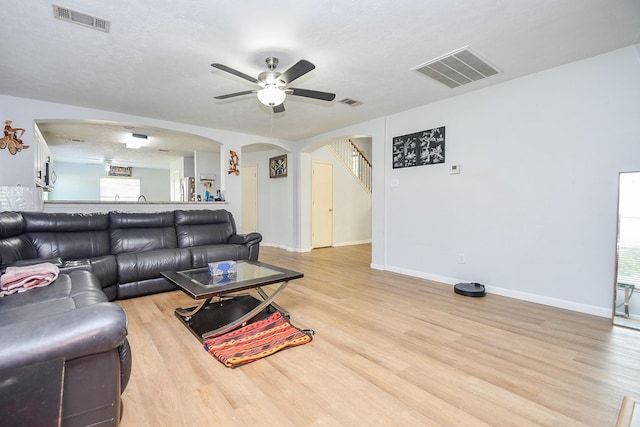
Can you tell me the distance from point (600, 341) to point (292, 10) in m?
3.44

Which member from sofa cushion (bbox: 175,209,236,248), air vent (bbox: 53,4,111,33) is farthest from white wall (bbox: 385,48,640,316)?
air vent (bbox: 53,4,111,33)

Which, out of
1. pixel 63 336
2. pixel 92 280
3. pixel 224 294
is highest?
pixel 63 336

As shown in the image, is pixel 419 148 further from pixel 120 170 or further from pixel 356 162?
pixel 120 170

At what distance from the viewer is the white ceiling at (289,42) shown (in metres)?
2.13

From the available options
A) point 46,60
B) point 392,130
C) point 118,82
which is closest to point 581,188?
point 392,130

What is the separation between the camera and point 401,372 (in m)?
1.90

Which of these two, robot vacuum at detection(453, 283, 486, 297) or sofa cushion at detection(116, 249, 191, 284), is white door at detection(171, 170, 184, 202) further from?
robot vacuum at detection(453, 283, 486, 297)

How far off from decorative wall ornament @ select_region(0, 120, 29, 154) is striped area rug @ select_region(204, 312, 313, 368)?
3.73 m

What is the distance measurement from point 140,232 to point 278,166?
12.5 feet

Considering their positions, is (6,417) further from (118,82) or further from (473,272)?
(473,272)

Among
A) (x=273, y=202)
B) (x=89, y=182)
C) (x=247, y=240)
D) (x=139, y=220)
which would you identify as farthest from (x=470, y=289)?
(x=89, y=182)

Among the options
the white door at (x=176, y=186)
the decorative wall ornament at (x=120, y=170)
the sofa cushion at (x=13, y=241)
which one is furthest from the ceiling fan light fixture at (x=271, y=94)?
the decorative wall ornament at (x=120, y=170)

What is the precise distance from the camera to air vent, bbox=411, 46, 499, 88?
9.29 feet

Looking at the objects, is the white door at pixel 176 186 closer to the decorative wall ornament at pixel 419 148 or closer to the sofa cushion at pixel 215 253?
the sofa cushion at pixel 215 253
